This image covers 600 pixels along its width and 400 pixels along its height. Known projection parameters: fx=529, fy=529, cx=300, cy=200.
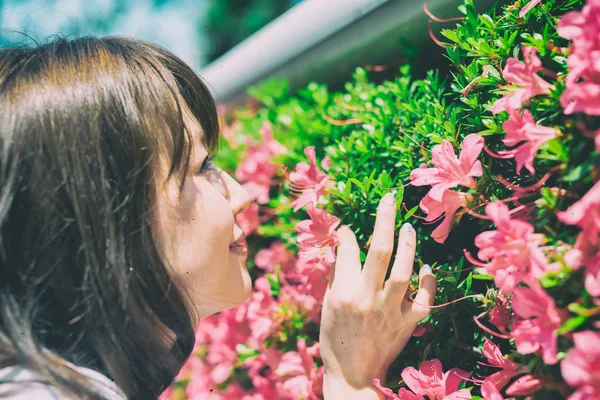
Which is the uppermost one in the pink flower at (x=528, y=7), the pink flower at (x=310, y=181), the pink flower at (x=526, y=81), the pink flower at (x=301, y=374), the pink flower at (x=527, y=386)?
the pink flower at (x=528, y=7)

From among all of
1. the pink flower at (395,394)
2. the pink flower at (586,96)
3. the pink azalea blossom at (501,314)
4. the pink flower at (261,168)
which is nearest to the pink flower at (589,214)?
the pink flower at (586,96)

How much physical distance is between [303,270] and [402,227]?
17.7 inches

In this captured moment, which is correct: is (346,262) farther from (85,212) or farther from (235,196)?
(85,212)

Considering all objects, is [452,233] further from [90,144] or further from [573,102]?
[90,144]

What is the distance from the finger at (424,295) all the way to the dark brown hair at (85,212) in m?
0.59

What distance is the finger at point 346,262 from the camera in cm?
132

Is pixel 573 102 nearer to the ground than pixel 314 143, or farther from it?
farther from it

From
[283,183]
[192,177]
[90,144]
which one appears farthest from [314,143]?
[90,144]

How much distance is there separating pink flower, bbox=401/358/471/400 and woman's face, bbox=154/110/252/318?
1.68ft

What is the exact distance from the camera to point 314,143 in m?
1.95

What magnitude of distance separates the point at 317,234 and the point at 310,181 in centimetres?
16

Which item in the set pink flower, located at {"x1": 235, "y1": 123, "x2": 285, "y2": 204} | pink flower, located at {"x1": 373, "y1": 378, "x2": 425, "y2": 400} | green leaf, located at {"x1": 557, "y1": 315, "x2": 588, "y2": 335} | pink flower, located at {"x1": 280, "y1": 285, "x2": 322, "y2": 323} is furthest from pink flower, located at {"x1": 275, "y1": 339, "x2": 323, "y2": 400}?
green leaf, located at {"x1": 557, "y1": 315, "x2": 588, "y2": 335}

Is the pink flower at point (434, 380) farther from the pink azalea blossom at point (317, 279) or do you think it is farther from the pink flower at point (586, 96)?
the pink flower at point (586, 96)

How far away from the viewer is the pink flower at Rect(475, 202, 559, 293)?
0.90m
